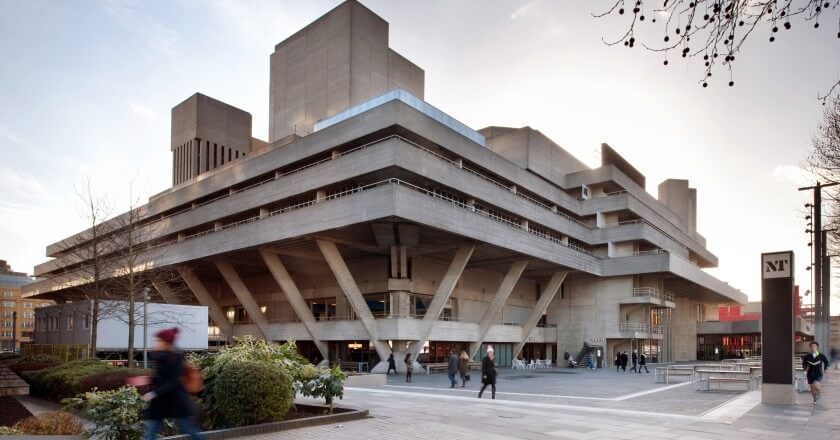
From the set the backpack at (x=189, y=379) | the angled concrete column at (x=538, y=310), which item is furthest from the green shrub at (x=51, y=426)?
the angled concrete column at (x=538, y=310)

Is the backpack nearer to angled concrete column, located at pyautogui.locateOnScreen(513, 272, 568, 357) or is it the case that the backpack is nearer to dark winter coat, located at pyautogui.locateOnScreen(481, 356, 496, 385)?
dark winter coat, located at pyautogui.locateOnScreen(481, 356, 496, 385)

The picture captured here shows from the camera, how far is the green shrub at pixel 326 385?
13109 millimetres

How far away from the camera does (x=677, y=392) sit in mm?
23250

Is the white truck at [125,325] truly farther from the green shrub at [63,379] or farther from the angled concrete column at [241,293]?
the angled concrete column at [241,293]

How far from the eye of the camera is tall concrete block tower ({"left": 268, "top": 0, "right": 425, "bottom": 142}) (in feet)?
174

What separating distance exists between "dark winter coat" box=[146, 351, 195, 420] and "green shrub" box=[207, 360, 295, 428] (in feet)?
12.1

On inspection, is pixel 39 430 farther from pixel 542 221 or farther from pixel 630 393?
pixel 542 221

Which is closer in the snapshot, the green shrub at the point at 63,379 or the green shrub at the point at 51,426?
the green shrub at the point at 51,426

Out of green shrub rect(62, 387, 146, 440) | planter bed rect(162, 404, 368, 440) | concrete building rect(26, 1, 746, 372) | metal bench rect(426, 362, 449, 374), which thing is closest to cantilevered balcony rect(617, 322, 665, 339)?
concrete building rect(26, 1, 746, 372)

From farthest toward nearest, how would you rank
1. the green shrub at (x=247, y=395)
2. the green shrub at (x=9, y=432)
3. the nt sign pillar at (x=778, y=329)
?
the nt sign pillar at (x=778, y=329) < the green shrub at (x=247, y=395) < the green shrub at (x=9, y=432)

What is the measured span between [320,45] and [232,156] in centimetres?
2867

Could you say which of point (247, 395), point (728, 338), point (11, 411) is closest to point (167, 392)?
point (247, 395)

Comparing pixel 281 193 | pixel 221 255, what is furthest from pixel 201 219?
pixel 281 193

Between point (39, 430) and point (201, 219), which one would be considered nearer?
point (39, 430)
